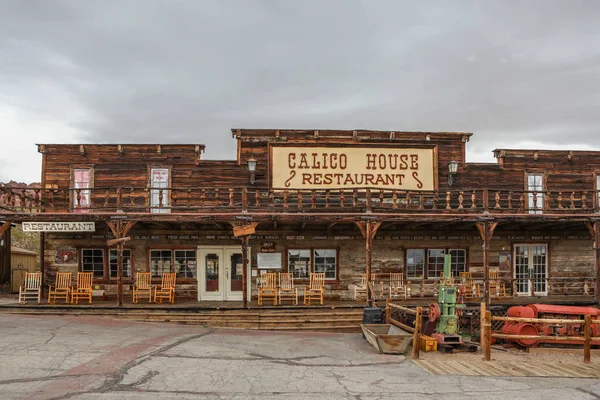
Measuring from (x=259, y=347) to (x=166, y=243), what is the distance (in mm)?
8006

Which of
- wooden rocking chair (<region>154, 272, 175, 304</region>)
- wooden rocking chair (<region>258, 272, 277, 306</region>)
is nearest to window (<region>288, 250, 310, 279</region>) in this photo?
wooden rocking chair (<region>258, 272, 277, 306</region>)

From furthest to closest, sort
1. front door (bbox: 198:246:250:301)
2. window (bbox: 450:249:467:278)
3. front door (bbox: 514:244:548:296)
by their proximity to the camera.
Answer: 1. front door (bbox: 514:244:548:296)
2. window (bbox: 450:249:467:278)
3. front door (bbox: 198:246:250:301)

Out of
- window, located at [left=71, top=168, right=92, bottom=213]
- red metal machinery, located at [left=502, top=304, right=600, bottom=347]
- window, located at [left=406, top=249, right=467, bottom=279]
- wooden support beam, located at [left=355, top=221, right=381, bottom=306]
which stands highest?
window, located at [left=71, top=168, right=92, bottom=213]

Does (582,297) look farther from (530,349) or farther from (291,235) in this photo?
(291,235)

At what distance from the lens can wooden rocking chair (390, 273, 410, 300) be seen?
704 inches

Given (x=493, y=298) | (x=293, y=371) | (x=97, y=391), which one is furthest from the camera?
(x=493, y=298)

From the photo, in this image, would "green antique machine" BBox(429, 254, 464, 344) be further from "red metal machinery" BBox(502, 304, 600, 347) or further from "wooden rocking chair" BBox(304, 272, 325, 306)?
"wooden rocking chair" BBox(304, 272, 325, 306)

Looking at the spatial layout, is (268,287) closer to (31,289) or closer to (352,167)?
(352,167)

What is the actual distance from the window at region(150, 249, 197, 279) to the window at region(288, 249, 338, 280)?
364cm

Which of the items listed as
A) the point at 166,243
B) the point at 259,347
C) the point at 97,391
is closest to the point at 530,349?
the point at 259,347

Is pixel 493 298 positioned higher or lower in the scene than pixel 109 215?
lower

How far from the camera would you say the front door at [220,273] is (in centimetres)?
1883

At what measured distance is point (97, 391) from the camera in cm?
830

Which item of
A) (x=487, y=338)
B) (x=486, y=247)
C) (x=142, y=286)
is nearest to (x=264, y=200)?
(x=142, y=286)
